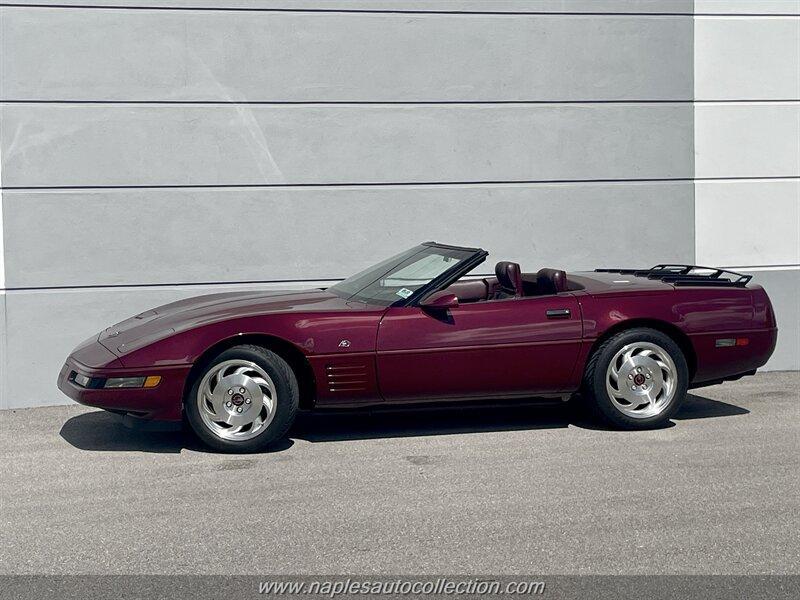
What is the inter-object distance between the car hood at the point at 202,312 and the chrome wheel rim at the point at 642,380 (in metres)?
1.77

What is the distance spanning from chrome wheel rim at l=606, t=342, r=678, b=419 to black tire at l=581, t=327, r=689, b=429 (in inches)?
0.9

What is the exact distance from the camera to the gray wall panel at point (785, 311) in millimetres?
9688

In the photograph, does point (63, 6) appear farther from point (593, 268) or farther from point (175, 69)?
point (593, 268)

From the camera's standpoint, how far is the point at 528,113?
9.30 metres

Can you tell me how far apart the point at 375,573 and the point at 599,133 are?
5954 mm

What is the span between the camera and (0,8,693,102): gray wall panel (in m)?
8.52

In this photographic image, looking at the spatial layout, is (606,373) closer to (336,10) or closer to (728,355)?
(728,355)

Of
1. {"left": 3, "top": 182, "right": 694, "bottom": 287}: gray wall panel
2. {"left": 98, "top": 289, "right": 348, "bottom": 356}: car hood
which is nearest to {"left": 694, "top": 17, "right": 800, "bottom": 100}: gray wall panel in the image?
{"left": 3, "top": 182, "right": 694, "bottom": 287}: gray wall panel

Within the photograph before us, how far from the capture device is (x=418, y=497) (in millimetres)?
5477

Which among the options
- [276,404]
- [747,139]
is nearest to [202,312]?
[276,404]

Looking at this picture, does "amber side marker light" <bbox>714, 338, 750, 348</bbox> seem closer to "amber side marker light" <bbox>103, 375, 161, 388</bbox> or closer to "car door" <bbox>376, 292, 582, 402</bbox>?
"car door" <bbox>376, 292, 582, 402</bbox>

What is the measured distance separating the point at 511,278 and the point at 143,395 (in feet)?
8.00

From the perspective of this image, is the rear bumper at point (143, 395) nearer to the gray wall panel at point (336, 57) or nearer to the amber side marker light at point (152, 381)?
the amber side marker light at point (152, 381)
